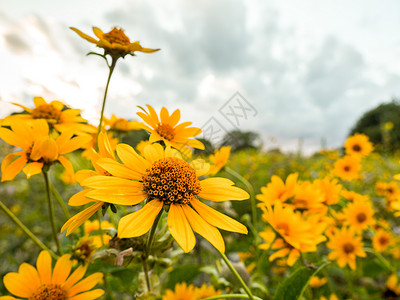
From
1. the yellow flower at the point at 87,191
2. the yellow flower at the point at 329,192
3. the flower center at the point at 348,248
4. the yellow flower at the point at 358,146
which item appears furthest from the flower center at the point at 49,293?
the yellow flower at the point at 358,146

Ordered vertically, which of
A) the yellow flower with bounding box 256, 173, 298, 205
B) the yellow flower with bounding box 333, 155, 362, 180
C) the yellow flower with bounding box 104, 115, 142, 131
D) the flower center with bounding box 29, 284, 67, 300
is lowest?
the flower center with bounding box 29, 284, 67, 300

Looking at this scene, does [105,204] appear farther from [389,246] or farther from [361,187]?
[361,187]

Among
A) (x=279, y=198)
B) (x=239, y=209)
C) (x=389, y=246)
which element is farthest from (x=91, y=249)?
(x=389, y=246)

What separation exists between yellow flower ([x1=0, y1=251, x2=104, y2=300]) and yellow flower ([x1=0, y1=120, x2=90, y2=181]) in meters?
0.23

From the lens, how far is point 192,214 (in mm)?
529

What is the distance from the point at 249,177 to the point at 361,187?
1.61m

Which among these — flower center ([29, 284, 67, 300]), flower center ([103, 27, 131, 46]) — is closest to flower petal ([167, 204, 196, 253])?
flower center ([29, 284, 67, 300])

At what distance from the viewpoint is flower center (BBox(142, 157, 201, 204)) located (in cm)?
53

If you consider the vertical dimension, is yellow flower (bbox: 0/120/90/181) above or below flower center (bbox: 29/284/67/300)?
above

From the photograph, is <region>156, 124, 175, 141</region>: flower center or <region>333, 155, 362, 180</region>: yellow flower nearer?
<region>156, 124, 175, 141</region>: flower center

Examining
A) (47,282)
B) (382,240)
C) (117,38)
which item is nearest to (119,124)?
(117,38)

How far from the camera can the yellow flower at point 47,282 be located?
0.62 m

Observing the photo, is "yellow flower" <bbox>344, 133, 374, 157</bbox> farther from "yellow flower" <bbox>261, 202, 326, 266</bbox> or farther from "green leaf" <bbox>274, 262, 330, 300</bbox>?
"green leaf" <bbox>274, 262, 330, 300</bbox>

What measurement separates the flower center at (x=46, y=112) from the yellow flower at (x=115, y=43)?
303 mm
